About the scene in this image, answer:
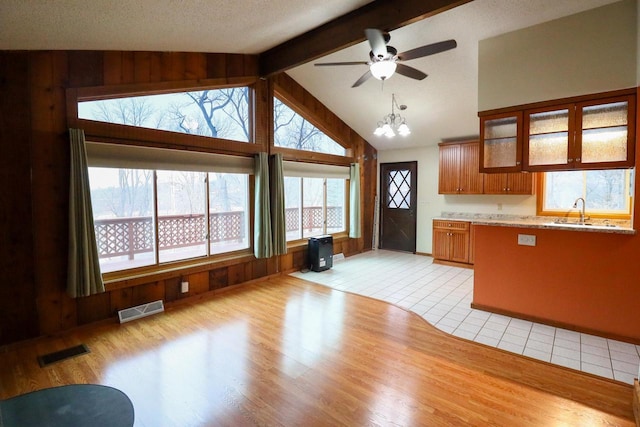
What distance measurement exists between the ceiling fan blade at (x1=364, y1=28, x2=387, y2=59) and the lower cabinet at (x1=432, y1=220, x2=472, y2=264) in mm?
4079

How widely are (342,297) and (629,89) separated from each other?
12.1 feet

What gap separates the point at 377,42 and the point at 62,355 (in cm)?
377

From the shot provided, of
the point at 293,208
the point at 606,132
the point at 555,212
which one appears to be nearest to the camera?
the point at 606,132

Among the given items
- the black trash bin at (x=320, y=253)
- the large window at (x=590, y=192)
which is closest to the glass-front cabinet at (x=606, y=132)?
the large window at (x=590, y=192)

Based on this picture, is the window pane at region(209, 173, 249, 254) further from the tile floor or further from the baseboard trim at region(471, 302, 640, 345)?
the baseboard trim at region(471, 302, 640, 345)

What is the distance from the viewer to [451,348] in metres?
2.84

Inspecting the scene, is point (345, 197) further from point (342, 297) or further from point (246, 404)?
point (246, 404)

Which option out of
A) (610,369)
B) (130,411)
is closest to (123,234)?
(130,411)

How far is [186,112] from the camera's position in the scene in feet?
13.0

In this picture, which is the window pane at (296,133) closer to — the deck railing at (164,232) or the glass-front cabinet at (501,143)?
the deck railing at (164,232)

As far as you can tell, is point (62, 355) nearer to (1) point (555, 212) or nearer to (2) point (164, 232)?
(2) point (164, 232)

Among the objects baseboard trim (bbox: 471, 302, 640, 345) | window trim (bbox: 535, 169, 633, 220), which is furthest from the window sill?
window trim (bbox: 535, 169, 633, 220)

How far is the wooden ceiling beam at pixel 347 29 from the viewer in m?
2.93

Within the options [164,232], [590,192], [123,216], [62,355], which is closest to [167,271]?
[164,232]
